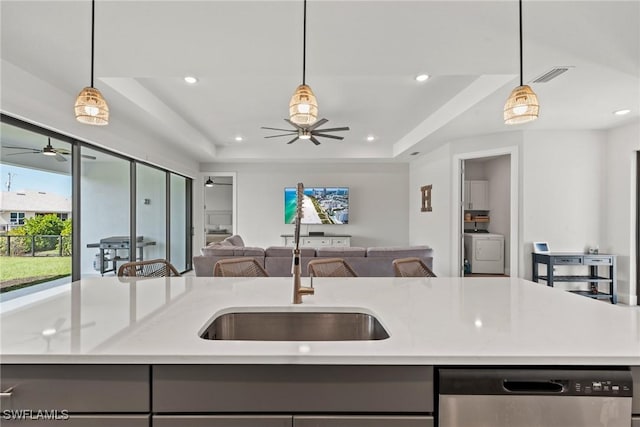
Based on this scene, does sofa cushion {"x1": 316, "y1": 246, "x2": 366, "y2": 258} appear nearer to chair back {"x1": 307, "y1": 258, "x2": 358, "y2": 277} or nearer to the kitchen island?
chair back {"x1": 307, "y1": 258, "x2": 358, "y2": 277}

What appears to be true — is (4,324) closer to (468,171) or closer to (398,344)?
(398,344)

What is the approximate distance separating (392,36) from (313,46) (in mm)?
517

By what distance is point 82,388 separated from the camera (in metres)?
0.83

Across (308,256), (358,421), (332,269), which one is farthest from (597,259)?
(358,421)

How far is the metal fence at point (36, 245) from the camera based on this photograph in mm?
2564

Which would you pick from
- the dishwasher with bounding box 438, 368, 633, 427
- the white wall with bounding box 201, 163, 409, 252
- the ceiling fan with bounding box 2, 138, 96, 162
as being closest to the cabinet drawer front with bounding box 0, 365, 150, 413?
the dishwasher with bounding box 438, 368, 633, 427

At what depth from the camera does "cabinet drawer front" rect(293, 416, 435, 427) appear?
33.0 inches

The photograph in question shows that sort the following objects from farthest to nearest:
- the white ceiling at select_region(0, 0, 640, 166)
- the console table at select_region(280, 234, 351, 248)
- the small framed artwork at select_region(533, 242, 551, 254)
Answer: the console table at select_region(280, 234, 351, 248)
the small framed artwork at select_region(533, 242, 551, 254)
the white ceiling at select_region(0, 0, 640, 166)

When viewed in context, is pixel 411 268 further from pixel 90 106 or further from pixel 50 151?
pixel 50 151

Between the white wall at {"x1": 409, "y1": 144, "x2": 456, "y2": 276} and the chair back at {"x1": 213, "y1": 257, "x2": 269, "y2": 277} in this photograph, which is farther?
the white wall at {"x1": 409, "y1": 144, "x2": 456, "y2": 276}

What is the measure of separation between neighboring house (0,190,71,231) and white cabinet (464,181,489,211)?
22.5 feet

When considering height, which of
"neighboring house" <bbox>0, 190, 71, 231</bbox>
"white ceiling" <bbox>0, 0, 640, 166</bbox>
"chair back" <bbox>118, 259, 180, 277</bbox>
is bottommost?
"chair back" <bbox>118, 259, 180, 277</bbox>

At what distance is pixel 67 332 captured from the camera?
3.12 feet

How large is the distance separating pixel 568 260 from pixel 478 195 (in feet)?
9.45
